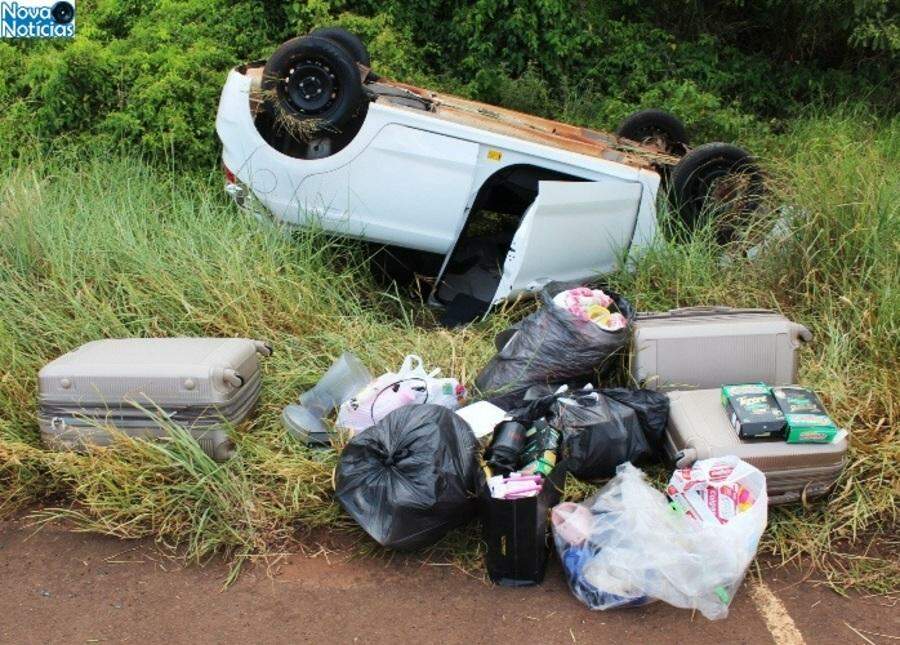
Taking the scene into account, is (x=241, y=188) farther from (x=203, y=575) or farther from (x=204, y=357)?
(x=203, y=575)

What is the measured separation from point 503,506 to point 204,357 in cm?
157

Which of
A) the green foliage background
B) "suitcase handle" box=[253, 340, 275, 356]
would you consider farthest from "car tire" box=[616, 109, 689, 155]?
"suitcase handle" box=[253, 340, 275, 356]

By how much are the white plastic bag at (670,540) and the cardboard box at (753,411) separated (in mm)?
190

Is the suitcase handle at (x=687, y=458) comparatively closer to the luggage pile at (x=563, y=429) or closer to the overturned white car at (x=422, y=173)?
the luggage pile at (x=563, y=429)

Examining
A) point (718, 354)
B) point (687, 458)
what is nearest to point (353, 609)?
point (687, 458)

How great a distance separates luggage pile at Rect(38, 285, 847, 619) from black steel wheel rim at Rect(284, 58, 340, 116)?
5.44 feet

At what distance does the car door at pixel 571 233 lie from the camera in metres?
5.20

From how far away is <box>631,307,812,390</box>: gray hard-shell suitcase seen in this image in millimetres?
4461

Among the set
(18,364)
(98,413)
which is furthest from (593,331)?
(18,364)

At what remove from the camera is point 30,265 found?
530 cm

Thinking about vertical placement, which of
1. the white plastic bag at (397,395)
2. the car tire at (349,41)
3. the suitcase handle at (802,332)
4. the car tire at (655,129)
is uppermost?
the car tire at (349,41)

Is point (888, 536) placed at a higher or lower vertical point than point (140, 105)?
lower

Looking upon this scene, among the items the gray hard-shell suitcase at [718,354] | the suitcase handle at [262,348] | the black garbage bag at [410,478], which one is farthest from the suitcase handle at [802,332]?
the suitcase handle at [262,348]

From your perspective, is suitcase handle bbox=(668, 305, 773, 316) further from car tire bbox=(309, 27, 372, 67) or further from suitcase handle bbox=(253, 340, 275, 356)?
car tire bbox=(309, 27, 372, 67)
